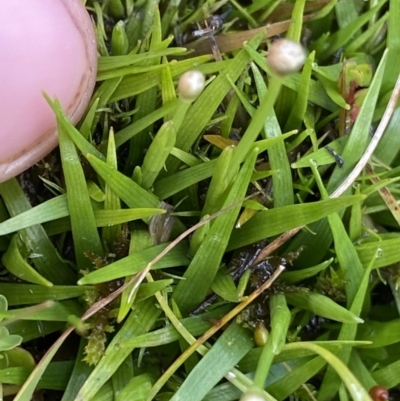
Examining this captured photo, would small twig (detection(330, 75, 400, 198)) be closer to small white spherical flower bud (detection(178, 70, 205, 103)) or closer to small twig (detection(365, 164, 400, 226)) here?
small twig (detection(365, 164, 400, 226))

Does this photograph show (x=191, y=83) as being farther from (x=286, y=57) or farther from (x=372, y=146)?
(x=372, y=146)

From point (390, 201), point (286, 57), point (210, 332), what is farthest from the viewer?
point (390, 201)

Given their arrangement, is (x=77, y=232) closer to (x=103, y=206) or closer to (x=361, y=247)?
(x=103, y=206)

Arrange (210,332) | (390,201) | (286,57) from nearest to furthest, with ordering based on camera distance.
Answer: (286,57) < (210,332) < (390,201)

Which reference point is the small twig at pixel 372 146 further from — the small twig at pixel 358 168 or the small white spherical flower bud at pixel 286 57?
the small white spherical flower bud at pixel 286 57

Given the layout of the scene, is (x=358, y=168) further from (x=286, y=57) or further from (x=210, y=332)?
(x=286, y=57)

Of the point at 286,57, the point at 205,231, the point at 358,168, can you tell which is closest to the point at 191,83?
the point at 286,57

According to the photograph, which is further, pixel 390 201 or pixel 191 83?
pixel 390 201

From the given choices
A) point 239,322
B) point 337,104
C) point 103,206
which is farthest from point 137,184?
point 337,104

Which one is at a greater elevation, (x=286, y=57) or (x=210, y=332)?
(x=286, y=57)
